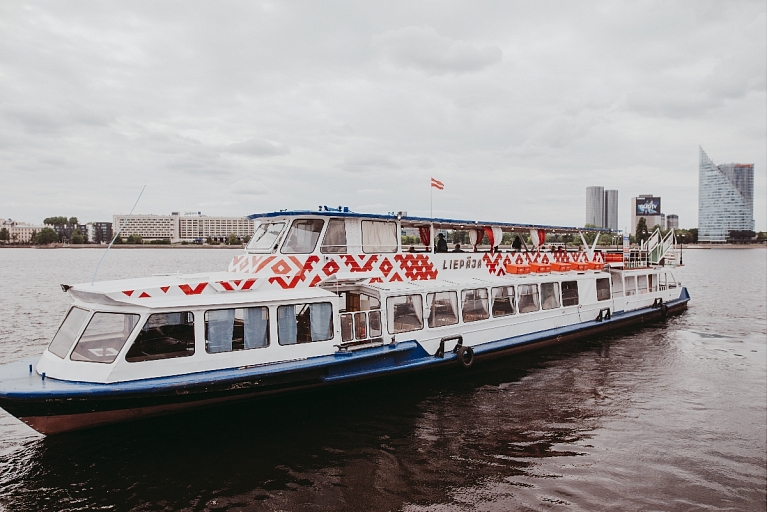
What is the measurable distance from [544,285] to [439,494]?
35.8 ft

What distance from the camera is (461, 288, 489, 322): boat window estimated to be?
14531 millimetres

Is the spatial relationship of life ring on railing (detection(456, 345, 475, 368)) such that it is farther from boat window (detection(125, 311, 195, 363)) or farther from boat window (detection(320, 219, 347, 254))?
boat window (detection(125, 311, 195, 363))

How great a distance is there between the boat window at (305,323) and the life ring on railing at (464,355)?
13.2 feet

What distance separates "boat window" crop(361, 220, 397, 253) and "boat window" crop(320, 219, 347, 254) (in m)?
0.67

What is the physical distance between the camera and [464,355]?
13.3 metres

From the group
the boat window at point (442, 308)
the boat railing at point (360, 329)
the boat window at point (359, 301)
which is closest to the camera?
the boat railing at point (360, 329)

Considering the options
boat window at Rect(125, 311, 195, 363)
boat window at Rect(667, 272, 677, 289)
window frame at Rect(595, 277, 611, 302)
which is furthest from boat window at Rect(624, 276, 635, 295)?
boat window at Rect(125, 311, 195, 363)

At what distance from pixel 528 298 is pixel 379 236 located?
6.59m

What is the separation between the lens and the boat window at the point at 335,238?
12477mm

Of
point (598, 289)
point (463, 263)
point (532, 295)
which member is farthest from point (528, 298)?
point (598, 289)

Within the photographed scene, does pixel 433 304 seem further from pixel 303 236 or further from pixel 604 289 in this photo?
pixel 604 289

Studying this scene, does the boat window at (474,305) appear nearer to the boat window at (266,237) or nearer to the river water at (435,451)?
the river water at (435,451)

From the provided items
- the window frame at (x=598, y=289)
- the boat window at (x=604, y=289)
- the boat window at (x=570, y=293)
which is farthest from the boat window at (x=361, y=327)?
the boat window at (x=604, y=289)

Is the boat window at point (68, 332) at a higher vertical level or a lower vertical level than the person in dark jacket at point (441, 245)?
lower
